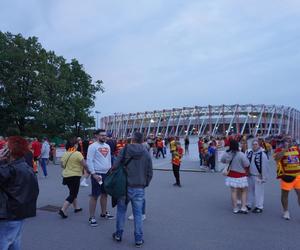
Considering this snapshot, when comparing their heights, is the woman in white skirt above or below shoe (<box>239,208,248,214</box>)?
above

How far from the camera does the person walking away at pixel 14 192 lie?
9.25ft

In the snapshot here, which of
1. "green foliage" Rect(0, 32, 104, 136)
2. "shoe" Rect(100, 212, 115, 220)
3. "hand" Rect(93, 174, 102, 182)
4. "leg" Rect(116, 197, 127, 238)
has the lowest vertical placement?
"shoe" Rect(100, 212, 115, 220)

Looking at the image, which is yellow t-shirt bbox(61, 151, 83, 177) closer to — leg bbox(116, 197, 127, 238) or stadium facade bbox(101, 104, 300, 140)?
leg bbox(116, 197, 127, 238)

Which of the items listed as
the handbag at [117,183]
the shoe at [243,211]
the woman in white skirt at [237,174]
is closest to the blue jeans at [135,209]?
the handbag at [117,183]

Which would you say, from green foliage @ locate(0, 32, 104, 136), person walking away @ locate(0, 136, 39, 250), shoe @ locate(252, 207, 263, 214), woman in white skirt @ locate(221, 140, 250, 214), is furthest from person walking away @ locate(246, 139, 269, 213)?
green foliage @ locate(0, 32, 104, 136)

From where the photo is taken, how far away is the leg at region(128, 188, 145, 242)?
4473 mm

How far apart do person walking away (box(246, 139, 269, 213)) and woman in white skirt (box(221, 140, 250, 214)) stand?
26 centimetres

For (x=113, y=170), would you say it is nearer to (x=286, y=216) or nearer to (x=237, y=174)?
(x=237, y=174)

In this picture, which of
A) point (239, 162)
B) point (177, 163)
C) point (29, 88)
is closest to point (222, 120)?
point (29, 88)

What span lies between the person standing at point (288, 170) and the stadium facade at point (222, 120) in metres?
61.3

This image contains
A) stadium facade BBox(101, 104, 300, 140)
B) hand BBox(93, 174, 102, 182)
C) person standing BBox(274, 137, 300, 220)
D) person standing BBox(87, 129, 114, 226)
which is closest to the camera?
hand BBox(93, 174, 102, 182)

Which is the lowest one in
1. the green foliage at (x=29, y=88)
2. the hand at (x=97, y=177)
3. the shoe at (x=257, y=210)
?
the shoe at (x=257, y=210)

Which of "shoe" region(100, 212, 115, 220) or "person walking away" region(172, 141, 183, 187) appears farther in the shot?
"person walking away" region(172, 141, 183, 187)

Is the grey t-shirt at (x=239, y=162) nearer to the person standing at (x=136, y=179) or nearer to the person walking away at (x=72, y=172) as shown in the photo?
the person standing at (x=136, y=179)
